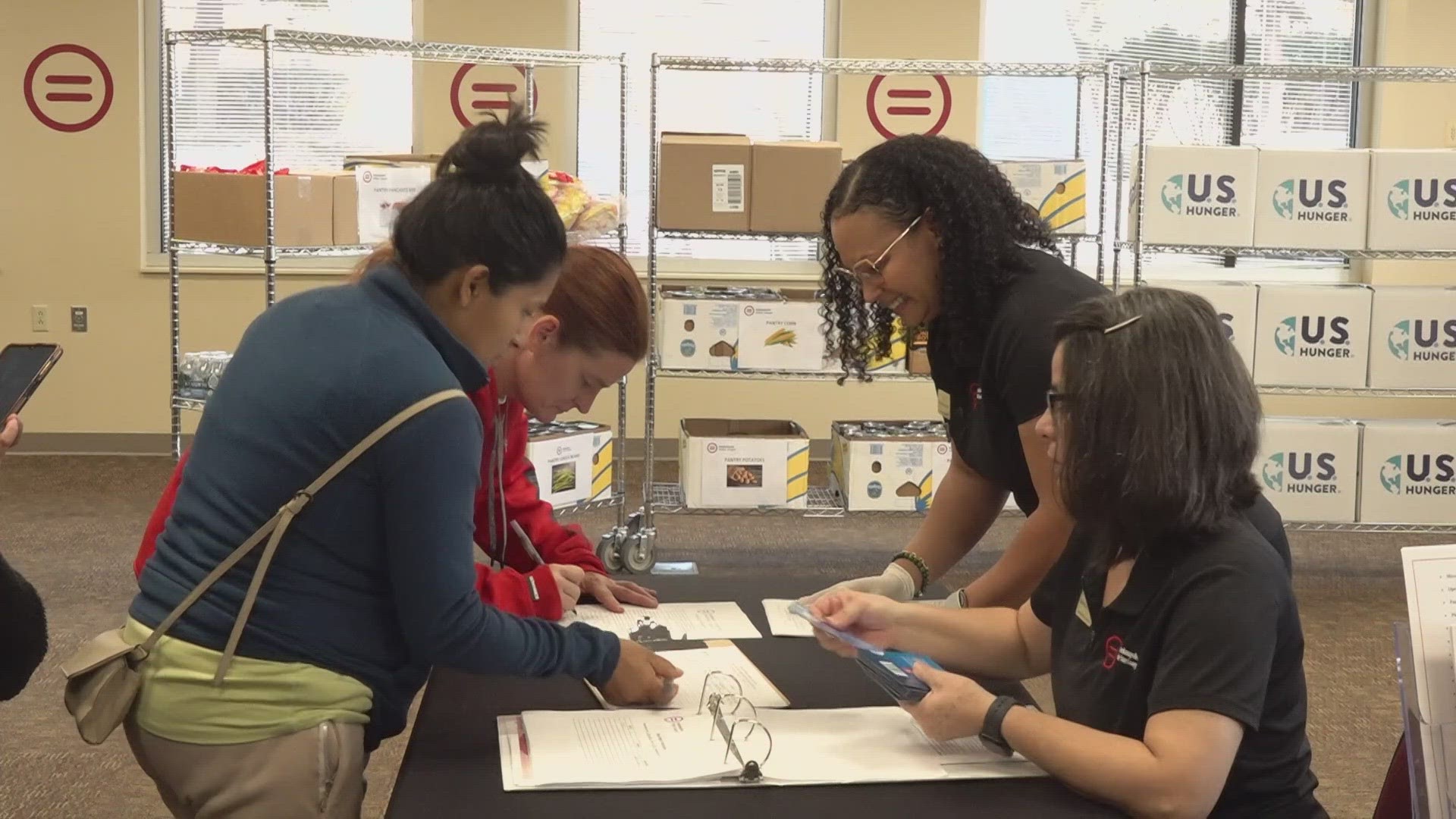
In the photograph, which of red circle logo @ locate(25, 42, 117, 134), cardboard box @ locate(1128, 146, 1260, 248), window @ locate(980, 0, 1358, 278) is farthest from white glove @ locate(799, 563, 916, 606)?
red circle logo @ locate(25, 42, 117, 134)

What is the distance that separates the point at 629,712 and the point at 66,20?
19.1 ft

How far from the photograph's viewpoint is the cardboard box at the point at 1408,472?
14.7ft

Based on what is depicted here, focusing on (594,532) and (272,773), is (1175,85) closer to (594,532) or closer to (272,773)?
(594,532)

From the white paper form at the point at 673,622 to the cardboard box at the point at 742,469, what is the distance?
2.66m

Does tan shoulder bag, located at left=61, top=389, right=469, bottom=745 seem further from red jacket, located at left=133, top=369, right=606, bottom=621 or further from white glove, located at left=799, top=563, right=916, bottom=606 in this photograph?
white glove, located at left=799, top=563, right=916, bottom=606

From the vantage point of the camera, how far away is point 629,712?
1510 millimetres

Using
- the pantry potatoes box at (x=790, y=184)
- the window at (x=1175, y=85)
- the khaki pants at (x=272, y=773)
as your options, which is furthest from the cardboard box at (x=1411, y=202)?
the khaki pants at (x=272, y=773)

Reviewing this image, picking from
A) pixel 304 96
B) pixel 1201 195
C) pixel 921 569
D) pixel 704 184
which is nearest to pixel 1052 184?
pixel 1201 195

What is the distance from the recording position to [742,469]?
15.4 feet

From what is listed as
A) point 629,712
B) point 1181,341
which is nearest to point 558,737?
point 629,712

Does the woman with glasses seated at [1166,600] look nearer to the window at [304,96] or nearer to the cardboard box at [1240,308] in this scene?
the cardboard box at [1240,308]

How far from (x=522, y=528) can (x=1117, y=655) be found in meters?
0.92

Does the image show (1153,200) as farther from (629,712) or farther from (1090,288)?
(629,712)

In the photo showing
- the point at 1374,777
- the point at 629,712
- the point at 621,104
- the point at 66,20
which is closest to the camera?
the point at 629,712
